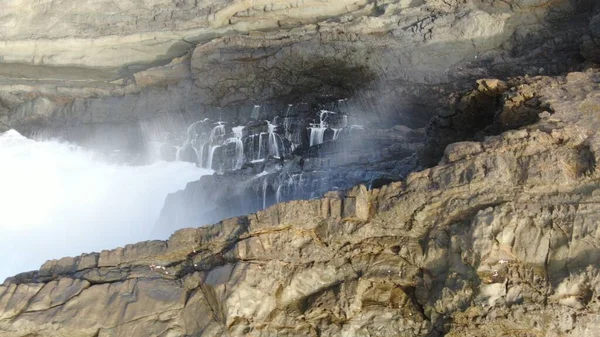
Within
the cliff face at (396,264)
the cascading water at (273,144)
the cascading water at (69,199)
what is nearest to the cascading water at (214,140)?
the cascading water at (69,199)

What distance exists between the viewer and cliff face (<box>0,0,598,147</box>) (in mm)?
22406

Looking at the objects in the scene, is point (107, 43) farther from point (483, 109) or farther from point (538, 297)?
point (538, 297)

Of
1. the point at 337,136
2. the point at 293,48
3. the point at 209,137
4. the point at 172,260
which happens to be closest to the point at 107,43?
the point at 209,137

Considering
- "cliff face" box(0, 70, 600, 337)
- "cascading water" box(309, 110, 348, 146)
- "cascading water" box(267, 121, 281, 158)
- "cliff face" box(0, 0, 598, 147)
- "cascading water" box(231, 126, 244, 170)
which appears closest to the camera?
"cliff face" box(0, 70, 600, 337)

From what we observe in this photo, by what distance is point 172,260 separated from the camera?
40.3 ft

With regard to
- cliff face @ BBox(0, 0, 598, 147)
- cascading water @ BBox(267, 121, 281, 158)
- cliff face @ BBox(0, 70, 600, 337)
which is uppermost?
cliff face @ BBox(0, 0, 598, 147)

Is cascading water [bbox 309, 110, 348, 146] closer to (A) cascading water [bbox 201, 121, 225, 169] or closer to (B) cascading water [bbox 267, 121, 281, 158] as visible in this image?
(B) cascading water [bbox 267, 121, 281, 158]

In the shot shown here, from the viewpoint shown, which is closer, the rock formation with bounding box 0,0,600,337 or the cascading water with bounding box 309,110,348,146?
the rock formation with bounding box 0,0,600,337

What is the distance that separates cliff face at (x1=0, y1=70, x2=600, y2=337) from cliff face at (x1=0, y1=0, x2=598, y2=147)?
33.1ft

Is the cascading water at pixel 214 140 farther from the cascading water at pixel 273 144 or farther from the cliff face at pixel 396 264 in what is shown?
the cliff face at pixel 396 264

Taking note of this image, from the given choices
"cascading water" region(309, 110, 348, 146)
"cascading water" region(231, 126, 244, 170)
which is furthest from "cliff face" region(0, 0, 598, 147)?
"cascading water" region(309, 110, 348, 146)

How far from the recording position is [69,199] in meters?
24.5

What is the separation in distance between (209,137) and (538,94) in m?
14.4

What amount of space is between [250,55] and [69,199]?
908 cm
